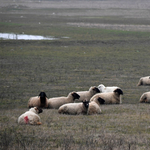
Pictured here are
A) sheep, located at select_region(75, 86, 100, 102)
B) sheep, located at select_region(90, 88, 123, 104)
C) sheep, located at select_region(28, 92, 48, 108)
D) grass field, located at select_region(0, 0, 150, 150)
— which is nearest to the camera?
grass field, located at select_region(0, 0, 150, 150)

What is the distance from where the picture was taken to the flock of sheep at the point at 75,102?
10.6m

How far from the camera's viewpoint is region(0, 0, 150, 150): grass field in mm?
8724

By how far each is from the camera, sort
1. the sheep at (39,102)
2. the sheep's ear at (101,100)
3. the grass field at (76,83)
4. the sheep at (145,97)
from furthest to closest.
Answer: the sheep at (145,97)
the sheep's ear at (101,100)
the sheep at (39,102)
the grass field at (76,83)

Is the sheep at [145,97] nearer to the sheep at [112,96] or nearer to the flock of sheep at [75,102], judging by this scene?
the flock of sheep at [75,102]

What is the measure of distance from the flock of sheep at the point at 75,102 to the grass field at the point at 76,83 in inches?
13.8

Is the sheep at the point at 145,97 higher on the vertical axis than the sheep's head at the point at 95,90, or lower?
lower

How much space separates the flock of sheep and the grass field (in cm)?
35

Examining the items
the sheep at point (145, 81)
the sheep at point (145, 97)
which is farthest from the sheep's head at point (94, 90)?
the sheep at point (145, 81)

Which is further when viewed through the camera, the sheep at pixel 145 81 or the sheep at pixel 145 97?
the sheep at pixel 145 81

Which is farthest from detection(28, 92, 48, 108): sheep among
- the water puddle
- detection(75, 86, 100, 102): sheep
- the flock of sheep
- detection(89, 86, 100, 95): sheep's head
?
the water puddle

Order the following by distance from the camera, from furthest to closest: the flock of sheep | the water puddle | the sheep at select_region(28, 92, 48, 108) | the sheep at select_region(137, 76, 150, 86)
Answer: the water puddle → the sheep at select_region(137, 76, 150, 86) → the sheep at select_region(28, 92, 48, 108) → the flock of sheep

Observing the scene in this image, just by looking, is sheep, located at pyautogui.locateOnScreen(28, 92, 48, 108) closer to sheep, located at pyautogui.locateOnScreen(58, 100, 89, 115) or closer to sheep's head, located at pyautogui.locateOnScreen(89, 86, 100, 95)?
sheep, located at pyautogui.locateOnScreen(58, 100, 89, 115)

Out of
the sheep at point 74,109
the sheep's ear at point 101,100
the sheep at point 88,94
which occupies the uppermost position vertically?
the sheep at point 88,94

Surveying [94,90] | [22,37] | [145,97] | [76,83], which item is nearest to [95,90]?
[94,90]
